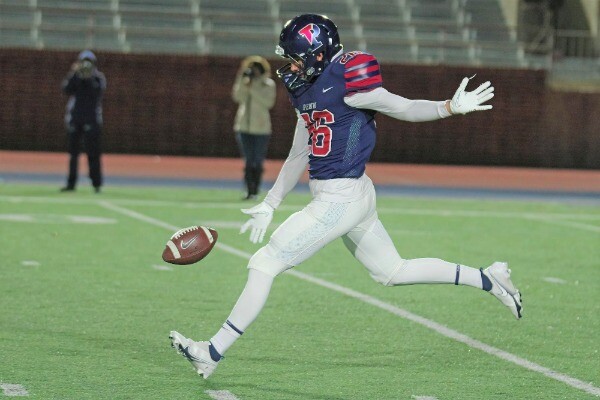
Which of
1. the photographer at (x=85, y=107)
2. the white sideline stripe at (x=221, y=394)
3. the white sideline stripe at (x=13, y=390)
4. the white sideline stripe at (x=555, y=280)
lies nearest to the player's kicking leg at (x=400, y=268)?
the white sideline stripe at (x=221, y=394)

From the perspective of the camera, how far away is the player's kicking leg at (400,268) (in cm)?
688

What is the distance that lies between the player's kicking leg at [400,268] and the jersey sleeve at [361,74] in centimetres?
76

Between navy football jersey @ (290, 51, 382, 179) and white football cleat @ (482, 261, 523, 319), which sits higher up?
navy football jersey @ (290, 51, 382, 179)

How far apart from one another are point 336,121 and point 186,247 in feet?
3.30

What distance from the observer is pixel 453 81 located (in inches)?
1020

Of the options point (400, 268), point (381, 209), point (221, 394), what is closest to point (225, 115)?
point (381, 209)

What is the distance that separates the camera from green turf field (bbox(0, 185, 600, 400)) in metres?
6.56

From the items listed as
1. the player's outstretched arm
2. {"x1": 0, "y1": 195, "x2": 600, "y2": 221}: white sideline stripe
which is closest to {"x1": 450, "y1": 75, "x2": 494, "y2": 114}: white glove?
the player's outstretched arm

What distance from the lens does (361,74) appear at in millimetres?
6465

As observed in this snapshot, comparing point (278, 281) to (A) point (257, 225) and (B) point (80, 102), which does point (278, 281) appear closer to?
(A) point (257, 225)

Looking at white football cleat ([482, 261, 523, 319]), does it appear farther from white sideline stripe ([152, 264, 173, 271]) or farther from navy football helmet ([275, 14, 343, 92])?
white sideline stripe ([152, 264, 173, 271])

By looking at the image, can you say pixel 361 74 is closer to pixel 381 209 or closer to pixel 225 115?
pixel 381 209

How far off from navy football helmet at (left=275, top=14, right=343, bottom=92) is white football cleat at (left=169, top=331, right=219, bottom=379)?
1358mm

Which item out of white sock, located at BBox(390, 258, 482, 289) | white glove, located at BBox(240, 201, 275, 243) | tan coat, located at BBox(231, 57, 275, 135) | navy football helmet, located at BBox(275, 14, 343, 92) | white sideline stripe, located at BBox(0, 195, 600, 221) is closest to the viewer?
navy football helmet, located at BBox(275, 14, 343, 92)
